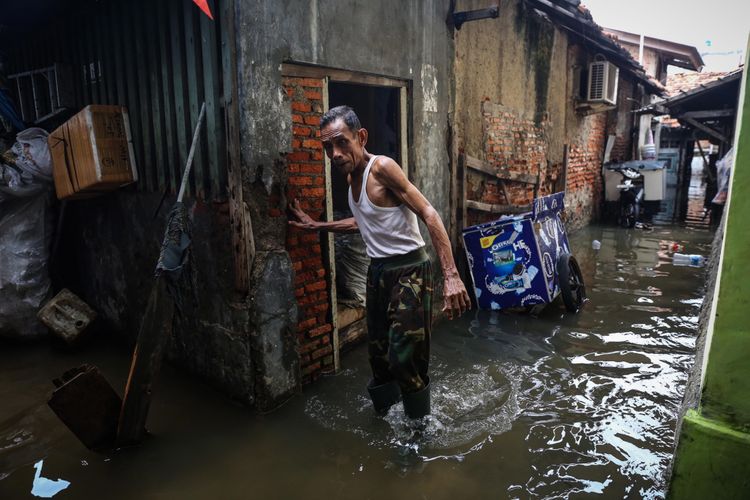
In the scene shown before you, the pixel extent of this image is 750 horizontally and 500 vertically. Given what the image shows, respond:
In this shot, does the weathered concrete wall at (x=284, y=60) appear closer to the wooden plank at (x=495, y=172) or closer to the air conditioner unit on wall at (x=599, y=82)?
the wooden plank at (x=495, y=172)

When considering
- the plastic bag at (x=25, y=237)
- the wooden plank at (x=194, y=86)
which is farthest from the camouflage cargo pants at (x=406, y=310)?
the plastic bag at (x=25, y=237)

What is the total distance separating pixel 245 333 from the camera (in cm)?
343

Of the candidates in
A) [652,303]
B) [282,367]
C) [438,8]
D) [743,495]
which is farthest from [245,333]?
[652,303]

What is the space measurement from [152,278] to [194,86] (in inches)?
71.5

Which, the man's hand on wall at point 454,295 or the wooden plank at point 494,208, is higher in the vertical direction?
the wooden plank at point 494,208

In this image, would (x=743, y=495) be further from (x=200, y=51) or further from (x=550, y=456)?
(x=200, y=51)

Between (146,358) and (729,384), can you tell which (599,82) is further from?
(146,358)

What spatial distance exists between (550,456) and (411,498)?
3.25 feet

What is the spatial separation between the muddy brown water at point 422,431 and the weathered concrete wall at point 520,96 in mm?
2787

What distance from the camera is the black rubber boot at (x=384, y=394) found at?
3.34m

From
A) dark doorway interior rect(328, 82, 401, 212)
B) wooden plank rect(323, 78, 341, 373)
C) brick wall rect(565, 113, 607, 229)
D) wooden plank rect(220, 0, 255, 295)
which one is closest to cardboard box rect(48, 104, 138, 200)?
wooden plank rect(220, 0, 255, 295)

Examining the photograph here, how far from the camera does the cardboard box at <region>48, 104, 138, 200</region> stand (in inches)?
150

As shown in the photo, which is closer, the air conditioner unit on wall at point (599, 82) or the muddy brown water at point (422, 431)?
the muddy brown water at point (422, 431)

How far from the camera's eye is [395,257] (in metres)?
3.10
